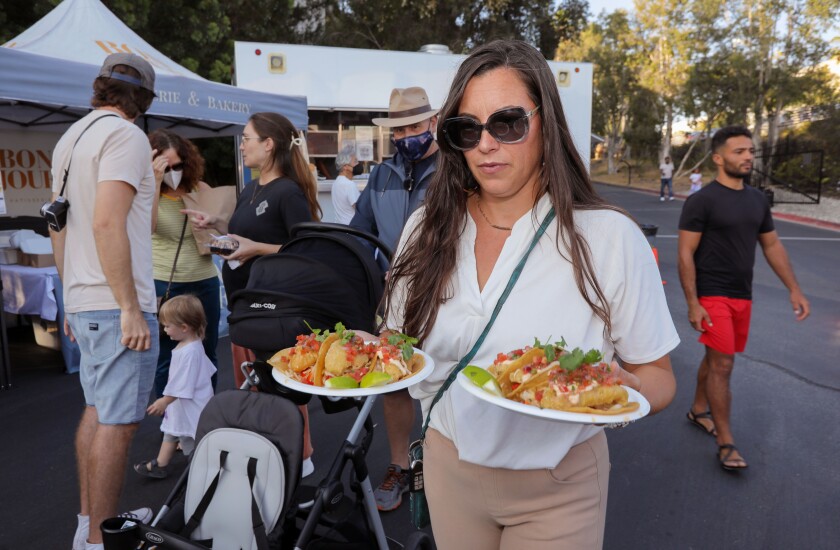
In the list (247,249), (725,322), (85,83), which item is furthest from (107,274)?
(725,322)

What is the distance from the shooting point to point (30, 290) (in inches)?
247

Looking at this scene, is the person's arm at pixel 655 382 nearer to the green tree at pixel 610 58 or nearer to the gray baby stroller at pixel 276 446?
the gray baby stroller at pixel 276 446

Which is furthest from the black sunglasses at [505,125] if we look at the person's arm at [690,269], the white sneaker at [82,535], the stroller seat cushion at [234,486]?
the person's arm at [690,269]

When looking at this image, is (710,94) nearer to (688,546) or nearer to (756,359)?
(756,359)

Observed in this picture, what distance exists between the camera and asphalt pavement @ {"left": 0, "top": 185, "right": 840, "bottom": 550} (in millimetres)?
3434

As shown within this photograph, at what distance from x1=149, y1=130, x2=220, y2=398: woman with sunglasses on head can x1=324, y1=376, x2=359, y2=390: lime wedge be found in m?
2.82

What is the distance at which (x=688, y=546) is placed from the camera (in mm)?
3287

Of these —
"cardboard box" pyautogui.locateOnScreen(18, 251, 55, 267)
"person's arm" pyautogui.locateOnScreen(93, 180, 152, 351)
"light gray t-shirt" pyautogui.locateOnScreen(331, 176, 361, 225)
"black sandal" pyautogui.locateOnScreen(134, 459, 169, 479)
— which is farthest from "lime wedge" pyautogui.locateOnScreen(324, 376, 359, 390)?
"light gray t-shirt" pyautogui.locateOnScreen(331, 176, 361, 225)

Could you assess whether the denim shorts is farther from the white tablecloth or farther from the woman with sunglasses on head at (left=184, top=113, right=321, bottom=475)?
the white tablecloth

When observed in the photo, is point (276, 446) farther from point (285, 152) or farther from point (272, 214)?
point (285, 152)

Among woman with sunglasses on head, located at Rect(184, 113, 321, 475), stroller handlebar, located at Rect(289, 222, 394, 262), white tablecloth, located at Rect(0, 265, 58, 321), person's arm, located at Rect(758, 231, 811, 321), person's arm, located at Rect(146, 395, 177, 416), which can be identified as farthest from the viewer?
white tablecloth, located at Rect(0, 265, 58, 321)

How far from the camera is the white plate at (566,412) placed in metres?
1.34

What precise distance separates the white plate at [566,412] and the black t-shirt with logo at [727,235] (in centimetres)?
319

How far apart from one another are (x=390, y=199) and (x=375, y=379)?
1.87 meters
